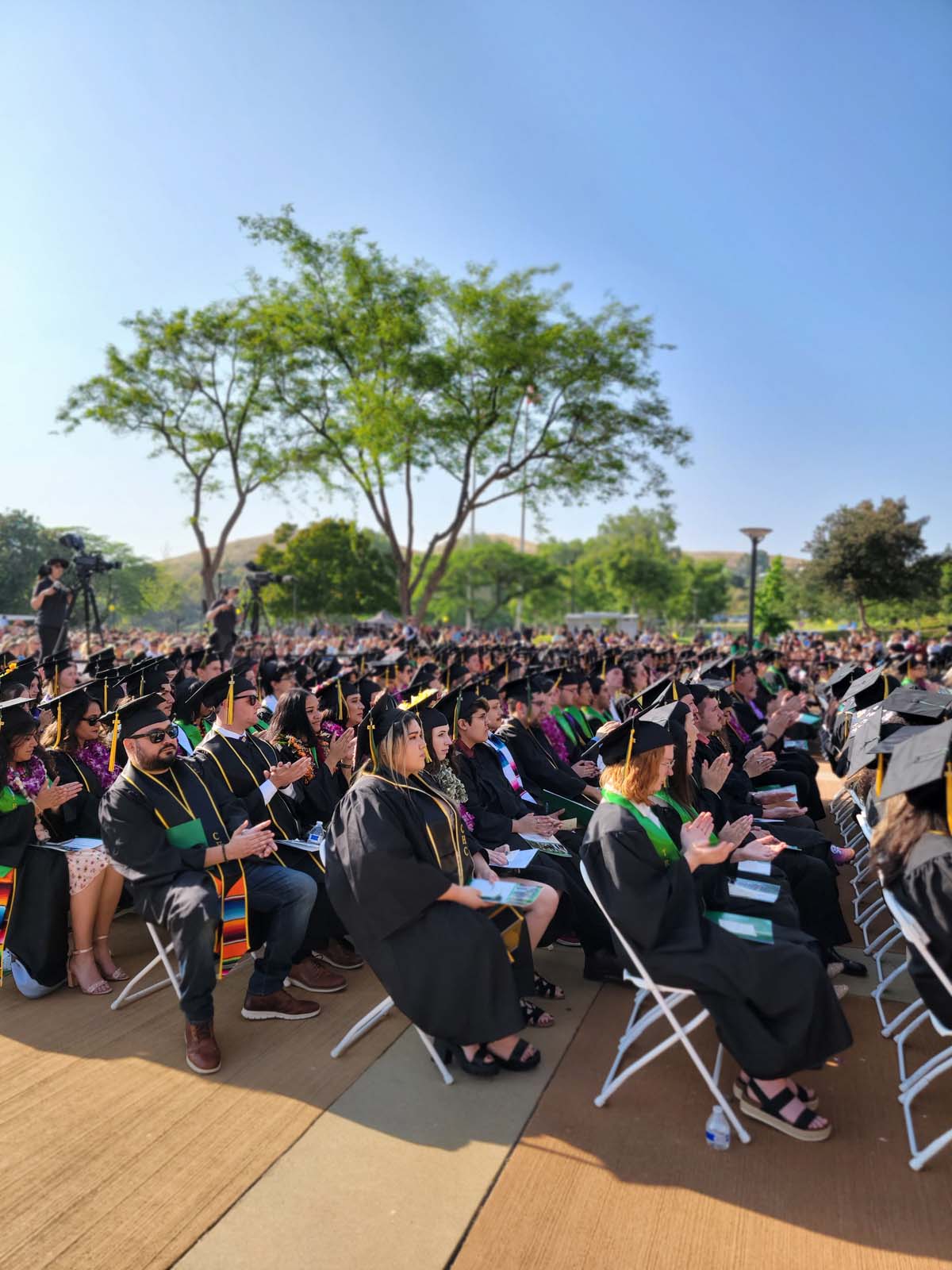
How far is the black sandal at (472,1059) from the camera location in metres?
3.63

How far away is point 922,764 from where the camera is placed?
319 cm

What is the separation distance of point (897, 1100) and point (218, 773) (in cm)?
379

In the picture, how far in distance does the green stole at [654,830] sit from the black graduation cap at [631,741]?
0.55 feet

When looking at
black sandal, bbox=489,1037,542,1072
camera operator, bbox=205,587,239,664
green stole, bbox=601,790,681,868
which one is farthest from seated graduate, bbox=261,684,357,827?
camera operator, bbox=205,587,239,664

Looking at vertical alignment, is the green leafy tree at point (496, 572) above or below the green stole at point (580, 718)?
above

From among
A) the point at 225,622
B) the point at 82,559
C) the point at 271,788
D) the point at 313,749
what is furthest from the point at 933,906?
the point at 225,622

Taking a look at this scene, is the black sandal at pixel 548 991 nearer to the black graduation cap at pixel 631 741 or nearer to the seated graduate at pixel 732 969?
the seated graduate at pixel 732 969

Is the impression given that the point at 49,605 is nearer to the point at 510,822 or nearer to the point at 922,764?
the point at 510,822

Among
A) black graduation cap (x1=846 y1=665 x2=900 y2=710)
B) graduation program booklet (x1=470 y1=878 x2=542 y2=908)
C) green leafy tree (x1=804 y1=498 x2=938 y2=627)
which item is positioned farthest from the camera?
green leafy tree (x1=804 y1=498 x2=938 y2=627)

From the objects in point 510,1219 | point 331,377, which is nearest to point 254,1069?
point 510,1219

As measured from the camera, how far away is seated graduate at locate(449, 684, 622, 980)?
185 inches

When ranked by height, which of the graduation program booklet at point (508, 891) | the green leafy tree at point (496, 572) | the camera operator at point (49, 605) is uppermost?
the green leafy tree at point (496, 572)

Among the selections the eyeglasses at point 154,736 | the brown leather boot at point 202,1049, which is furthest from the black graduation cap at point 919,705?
the eyeglasses at point 154,736

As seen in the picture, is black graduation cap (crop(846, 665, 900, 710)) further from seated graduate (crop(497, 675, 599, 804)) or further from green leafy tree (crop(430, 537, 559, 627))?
green leafy tree (crop(430, 537, 559, 627))
